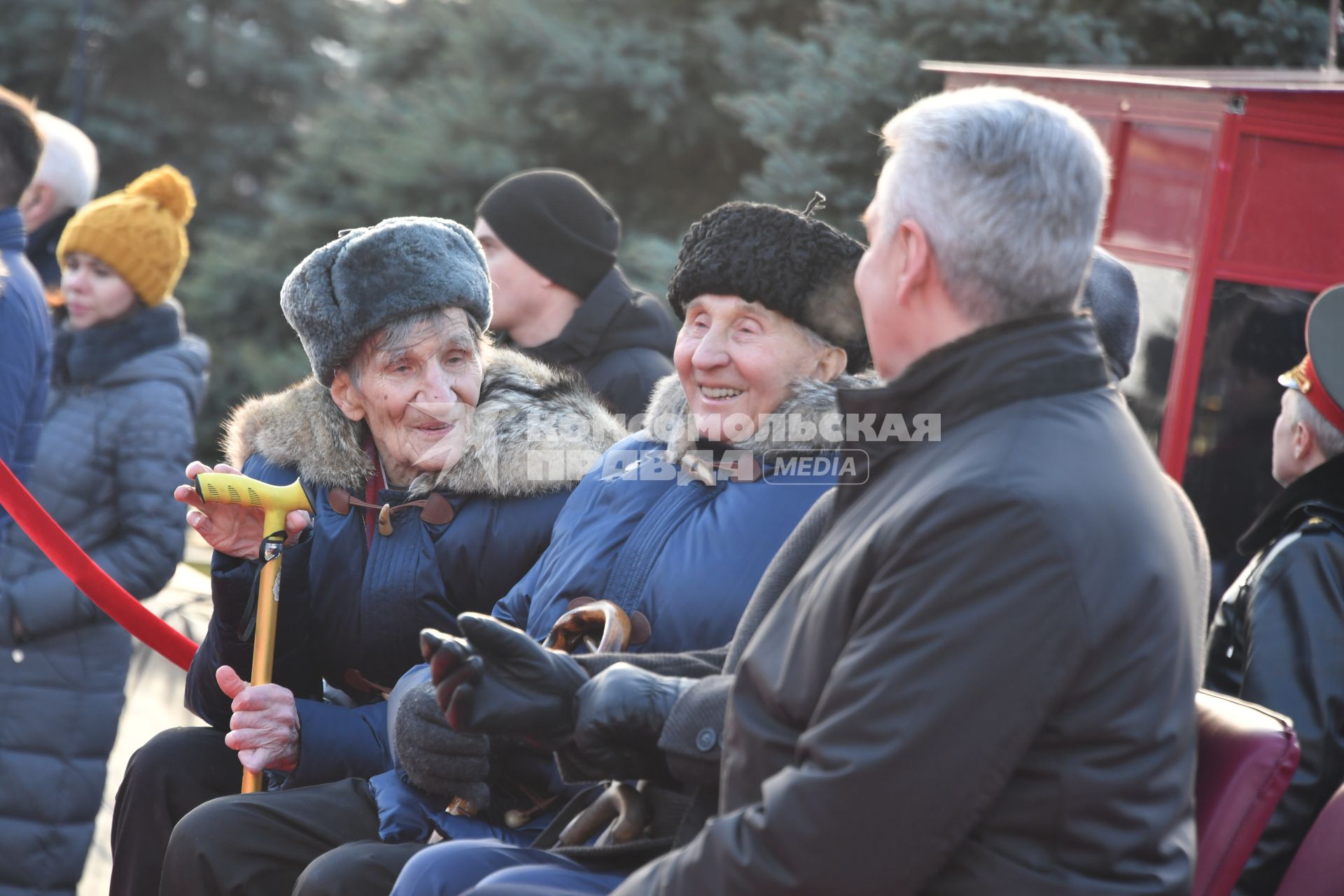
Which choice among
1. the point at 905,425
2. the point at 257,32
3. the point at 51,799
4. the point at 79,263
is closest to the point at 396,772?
the point at 905,425

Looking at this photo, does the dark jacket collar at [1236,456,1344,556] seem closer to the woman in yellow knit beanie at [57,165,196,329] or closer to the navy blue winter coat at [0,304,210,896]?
the navy blue winter coat at [0,304,210,896]

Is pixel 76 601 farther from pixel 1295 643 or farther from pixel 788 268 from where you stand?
pixel 1295 643

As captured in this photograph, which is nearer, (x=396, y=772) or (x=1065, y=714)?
(x=1065, y=714)

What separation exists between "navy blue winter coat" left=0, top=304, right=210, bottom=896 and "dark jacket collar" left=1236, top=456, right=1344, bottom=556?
3.04 metres

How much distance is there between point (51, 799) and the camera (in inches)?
164

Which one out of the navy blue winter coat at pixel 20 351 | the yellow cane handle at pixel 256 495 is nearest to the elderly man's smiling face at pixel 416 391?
the yellow cane handle at pixel 256 495

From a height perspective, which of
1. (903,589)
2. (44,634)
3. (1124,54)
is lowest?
(44,634)

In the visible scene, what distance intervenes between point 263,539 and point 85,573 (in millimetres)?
711

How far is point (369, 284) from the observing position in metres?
3.04

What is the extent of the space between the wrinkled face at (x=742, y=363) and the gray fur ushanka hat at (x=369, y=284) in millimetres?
603

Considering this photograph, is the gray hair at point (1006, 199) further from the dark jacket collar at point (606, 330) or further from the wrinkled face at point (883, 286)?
the dark jacket collar at point (606, 330)

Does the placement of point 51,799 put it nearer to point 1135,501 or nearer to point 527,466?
point 527,466

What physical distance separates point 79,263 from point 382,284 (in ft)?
6.20

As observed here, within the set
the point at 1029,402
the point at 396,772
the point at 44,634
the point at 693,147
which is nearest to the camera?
the point at 1029,402
